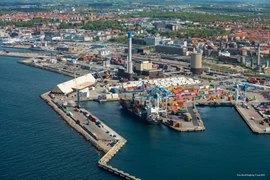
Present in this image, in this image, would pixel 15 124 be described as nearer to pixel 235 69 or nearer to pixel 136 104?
pixel 136 104

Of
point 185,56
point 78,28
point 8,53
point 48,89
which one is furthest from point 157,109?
point 78,28

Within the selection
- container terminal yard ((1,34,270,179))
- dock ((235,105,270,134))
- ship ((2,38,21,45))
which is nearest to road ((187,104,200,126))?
container terminal yard ((1,34,270,179))

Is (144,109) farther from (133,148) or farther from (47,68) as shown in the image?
(47,68)

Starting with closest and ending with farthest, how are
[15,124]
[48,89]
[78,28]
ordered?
[15,124]
[48,89]
[78,28]

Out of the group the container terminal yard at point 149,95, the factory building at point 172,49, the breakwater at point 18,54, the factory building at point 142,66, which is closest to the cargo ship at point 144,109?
the container terminal yard at point 149,95

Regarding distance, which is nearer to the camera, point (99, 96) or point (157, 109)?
point (157, 109)

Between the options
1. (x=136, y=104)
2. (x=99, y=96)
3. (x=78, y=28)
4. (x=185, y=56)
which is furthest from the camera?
(x=78, y=28)
